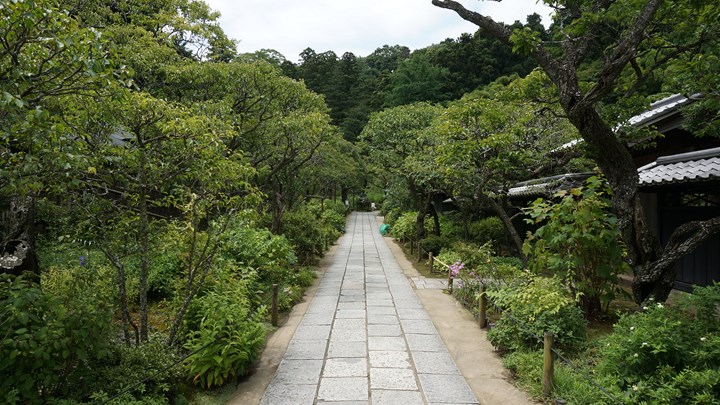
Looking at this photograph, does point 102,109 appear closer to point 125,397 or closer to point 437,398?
point 125,397

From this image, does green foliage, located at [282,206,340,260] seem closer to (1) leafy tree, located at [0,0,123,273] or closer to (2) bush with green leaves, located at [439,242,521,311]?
(2) bush with green leaves, located at [439,242,521,311]

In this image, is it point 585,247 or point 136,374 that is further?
point 585,247

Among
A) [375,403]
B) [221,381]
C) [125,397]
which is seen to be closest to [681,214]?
[375,403]

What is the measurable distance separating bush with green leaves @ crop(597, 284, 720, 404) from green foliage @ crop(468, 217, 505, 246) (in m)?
10.4

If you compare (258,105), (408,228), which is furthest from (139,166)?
(408,228)

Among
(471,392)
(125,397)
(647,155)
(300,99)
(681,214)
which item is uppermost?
(300,99)

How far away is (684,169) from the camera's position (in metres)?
7.10

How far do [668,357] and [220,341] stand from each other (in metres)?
4.68

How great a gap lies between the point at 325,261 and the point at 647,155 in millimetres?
10323

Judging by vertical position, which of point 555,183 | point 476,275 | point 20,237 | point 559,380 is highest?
point 555,183

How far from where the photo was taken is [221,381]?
4941mm

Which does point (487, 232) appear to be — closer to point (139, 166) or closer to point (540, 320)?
point (540, 320)

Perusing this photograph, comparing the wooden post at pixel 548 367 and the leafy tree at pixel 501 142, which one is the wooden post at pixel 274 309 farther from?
the wooden post at pixel 548 367

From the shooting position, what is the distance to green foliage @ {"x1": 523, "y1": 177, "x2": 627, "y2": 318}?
20.4 feet
